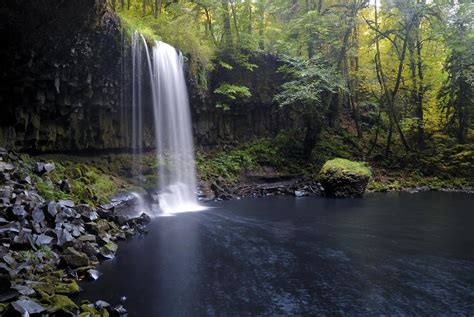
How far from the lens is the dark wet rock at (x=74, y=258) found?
855 cm

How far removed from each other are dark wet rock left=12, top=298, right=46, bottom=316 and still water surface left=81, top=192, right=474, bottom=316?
124 centimetres

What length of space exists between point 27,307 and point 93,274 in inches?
91.4

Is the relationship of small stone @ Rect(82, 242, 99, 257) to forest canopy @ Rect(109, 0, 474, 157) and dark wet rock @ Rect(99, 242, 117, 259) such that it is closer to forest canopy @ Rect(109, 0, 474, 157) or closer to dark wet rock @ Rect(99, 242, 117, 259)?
dark wet rock @ Rect(99, 242, 117, 259)

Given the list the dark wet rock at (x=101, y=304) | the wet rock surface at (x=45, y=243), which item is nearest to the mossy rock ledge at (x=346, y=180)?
the wet rock surface at (x=45, y=243)

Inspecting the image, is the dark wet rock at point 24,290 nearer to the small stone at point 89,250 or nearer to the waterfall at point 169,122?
the small stone at point 89,250

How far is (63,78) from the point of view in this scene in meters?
14.4

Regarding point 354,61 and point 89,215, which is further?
point 354,61

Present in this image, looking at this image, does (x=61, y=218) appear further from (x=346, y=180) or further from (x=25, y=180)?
(x=346, y=180)

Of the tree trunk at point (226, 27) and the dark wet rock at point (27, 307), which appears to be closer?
the dark wet rock at point (27, 307)

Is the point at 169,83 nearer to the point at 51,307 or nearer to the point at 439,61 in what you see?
the point at 51,307

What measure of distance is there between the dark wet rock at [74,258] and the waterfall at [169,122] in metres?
8.32

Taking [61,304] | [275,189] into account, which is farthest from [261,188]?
[61,304]

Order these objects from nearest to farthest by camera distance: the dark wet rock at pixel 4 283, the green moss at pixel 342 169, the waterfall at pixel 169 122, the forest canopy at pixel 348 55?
the dark wet rock at pixel 4 283 < the waterfall at pixel 169 122 < the green moss at pixel 342 169 < the forest canopy at pixel 348 55

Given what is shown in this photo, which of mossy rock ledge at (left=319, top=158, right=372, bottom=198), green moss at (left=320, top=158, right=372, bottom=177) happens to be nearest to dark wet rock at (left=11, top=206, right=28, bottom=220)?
mossy rock ledge at (left=319, top=158, right=372, bottom=198)
